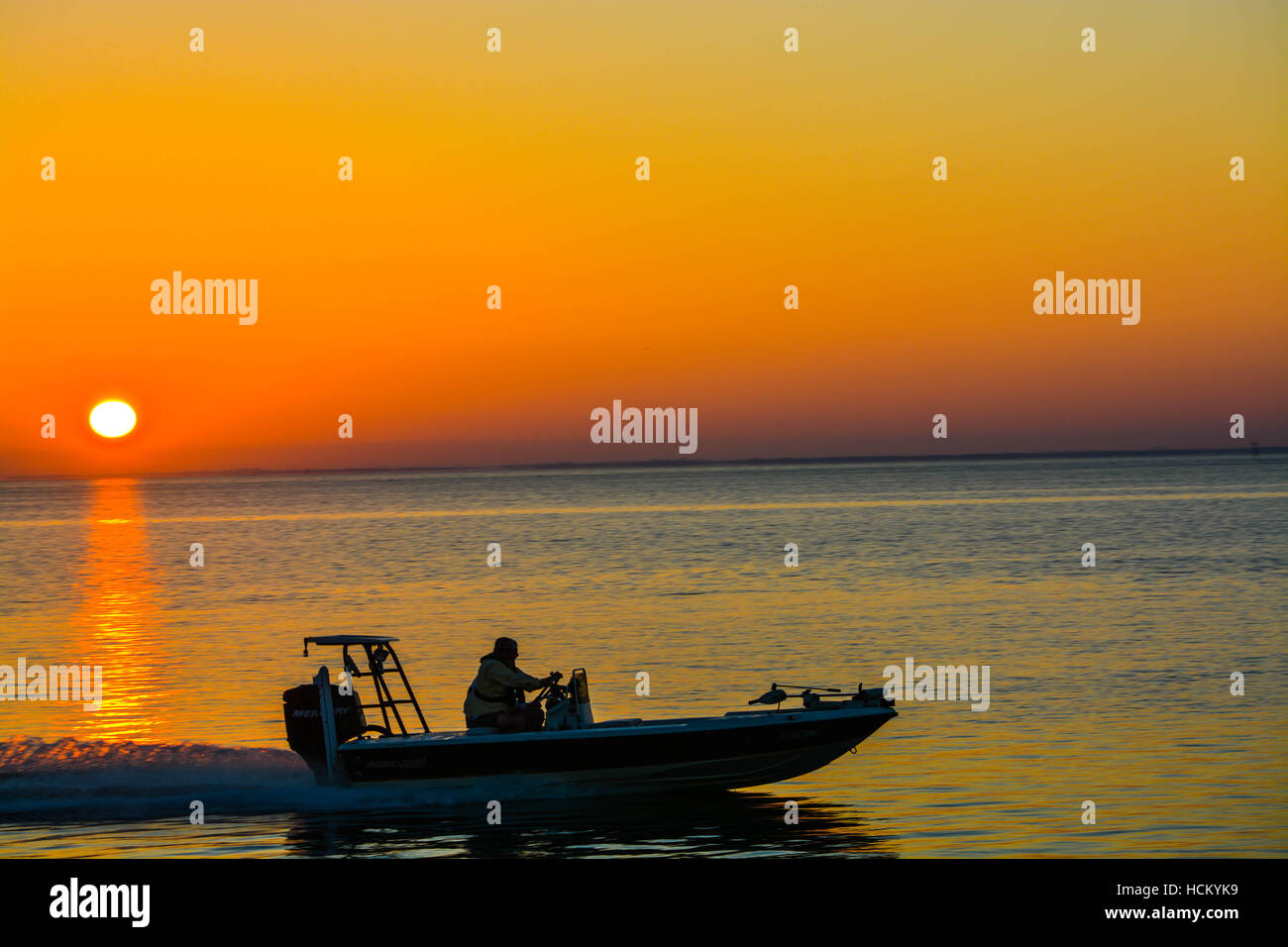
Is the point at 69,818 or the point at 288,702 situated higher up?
the point at 288,702

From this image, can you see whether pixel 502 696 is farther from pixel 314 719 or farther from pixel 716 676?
pixel 716 676

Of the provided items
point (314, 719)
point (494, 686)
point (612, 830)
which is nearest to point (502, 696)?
point (494, 686)

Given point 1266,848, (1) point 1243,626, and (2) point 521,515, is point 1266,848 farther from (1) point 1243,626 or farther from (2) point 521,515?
(2) point 521,515

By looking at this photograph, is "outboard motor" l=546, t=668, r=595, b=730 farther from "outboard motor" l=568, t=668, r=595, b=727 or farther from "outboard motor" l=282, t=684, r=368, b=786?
"outboard motor" l=282, t=684, r=368, b=786

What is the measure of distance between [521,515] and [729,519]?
22.5 meters

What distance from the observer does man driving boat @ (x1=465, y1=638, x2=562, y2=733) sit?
16.1 meters

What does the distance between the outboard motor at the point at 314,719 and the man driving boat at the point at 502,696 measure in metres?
1.39

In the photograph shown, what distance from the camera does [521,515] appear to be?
4486 inches

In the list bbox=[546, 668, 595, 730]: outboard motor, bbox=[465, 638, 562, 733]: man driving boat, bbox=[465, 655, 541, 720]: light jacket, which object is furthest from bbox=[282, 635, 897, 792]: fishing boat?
bbox=[465, 655, 541, 720]: light jacket

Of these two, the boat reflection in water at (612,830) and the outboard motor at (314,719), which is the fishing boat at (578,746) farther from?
the boat reflection in water at (612,830)

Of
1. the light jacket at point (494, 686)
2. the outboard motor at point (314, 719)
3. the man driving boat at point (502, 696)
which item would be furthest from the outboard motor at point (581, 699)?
the outboard motor at point (314, 719)

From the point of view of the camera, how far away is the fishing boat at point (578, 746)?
16234mm
